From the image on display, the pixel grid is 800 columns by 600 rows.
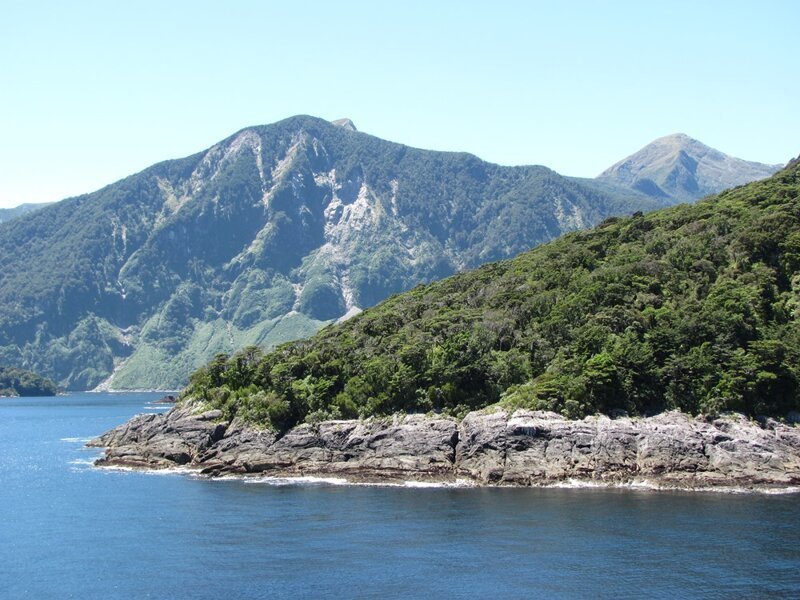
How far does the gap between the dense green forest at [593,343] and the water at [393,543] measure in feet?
57.6

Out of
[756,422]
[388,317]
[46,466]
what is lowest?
[46,466]

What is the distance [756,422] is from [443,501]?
3918 centimetres

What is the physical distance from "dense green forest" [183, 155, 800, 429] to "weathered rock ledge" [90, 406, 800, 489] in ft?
11.0

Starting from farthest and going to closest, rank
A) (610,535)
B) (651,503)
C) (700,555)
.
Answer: (651,503), (610,535), (700,555)

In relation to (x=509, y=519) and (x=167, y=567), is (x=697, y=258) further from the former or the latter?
(x=167, y=567)

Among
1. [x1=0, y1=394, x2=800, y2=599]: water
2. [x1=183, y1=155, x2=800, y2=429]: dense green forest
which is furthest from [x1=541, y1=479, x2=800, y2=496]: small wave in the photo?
[x1=183, y1=155, x2=800, y2=429]: dense green forest

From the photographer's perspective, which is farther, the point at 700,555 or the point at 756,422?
the point at 756,422

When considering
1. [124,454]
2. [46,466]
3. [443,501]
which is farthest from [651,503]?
[46,466]

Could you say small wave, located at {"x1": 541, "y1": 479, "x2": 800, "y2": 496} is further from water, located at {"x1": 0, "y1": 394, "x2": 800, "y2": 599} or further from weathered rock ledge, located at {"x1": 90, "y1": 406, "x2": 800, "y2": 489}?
water, located at {"x1": 0, "y1": 394, "x2": 800, "y2": 599}

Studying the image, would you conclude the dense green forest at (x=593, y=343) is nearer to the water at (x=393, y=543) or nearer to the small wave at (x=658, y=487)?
the small wave at (x=658, y=487)

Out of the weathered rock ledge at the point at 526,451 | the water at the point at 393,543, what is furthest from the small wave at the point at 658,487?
the water at the point at 393,543

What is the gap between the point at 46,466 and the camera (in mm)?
127875

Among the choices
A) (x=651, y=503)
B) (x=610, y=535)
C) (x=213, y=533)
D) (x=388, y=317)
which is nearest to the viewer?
(x=610, y=535)

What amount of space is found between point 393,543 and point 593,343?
168 ft
